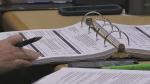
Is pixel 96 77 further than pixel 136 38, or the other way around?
pixel 136 38

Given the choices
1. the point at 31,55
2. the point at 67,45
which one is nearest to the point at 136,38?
the point at 67,45

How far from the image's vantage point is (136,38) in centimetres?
104

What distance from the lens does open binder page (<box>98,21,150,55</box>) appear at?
94 centimetres

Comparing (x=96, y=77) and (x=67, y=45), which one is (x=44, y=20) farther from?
(x=96, y=77)

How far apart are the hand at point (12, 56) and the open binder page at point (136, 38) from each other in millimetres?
276

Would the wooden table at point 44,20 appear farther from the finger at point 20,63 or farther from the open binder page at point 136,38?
the finger at point 20,63

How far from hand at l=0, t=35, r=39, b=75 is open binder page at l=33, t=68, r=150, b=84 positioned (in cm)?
12

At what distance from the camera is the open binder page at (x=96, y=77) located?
2.42ft

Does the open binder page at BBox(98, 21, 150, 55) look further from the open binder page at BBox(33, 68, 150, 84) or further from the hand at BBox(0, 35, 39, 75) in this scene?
the hand at BBox(0, 35, 39, 75)

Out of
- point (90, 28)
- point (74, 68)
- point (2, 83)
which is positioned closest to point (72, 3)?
point (90, 28)

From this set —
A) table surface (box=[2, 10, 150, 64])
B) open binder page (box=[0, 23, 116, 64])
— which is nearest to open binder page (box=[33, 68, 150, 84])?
open binder page (box=[0, 23, 116, 64])

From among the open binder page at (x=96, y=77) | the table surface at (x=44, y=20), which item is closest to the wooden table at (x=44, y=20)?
the table surface at (x=44, y=20)

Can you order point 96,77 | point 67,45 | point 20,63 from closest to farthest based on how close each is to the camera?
point 96,77 → point 20,63 → point 67,45

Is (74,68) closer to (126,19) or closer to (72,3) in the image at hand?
(126,19)
